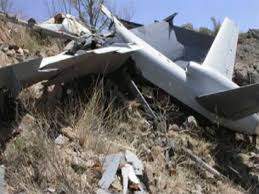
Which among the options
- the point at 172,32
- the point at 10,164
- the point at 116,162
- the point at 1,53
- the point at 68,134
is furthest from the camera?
the point at 172,32

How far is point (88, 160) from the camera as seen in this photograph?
266 inches

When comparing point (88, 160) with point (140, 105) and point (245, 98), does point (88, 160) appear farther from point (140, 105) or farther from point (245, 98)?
point (245, 98)

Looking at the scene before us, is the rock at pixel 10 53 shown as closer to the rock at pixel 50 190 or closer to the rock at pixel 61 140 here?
the rock at pixel 61 140

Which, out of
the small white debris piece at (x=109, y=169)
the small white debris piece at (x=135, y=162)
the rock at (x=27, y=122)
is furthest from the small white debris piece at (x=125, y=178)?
the rock at (x=27, y=122)

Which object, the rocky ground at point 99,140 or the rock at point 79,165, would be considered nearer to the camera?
the rocky ground at point 99,140

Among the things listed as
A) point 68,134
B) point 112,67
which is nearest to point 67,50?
point 112,67

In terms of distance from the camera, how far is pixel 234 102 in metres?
9.55

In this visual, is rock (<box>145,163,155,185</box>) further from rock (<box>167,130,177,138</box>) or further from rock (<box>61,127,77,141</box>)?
rock (<box>167,130,177,138</box>)

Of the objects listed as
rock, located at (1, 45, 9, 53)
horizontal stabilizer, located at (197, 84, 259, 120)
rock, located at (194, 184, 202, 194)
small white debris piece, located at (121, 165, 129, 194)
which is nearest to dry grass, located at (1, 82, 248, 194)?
rock, located at (194, 184, 202, 194)

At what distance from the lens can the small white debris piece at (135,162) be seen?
6.96 meters

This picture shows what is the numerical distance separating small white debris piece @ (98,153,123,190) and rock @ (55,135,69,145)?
0.69 m

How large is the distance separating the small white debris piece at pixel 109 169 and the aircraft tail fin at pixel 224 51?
4769 mm

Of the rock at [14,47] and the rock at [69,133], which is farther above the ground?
the rock at [14,47]

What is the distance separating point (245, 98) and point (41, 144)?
14.5 ft
